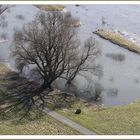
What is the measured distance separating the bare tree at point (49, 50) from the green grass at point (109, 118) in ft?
17.1

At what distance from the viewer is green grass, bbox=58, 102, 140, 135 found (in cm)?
3844

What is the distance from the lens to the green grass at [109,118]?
38.4 meters

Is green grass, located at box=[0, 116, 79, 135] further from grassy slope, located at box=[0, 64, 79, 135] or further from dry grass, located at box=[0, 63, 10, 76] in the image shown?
dry grass, located at box=[0, 63, 10, 76]

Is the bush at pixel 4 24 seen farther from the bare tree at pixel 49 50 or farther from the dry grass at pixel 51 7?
the bare tree at pixel 49 50

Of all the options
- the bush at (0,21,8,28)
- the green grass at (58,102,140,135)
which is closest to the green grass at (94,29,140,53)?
the bush at (0,21,8,28)

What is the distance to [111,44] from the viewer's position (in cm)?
6769

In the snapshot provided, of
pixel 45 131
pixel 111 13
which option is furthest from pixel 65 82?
pixel 111 13

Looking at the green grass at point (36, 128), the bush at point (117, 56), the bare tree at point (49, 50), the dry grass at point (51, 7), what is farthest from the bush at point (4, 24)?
the green grass at point (36, 128)

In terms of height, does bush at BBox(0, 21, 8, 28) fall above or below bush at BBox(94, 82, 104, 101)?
above

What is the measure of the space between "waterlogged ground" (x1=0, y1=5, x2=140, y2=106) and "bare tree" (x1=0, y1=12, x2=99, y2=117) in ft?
15.0

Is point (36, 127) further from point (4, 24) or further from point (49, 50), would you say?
point (4, 24)

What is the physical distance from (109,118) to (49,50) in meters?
11.6

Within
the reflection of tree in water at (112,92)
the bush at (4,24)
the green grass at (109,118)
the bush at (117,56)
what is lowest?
the green grass at (109,118)

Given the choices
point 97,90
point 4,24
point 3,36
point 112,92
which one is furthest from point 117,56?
point 4,24
